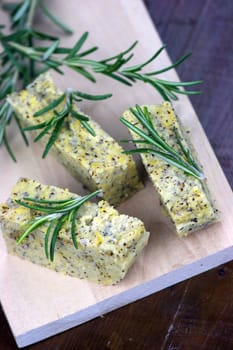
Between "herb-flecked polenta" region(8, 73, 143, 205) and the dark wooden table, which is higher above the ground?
"herb-flecked polenta" region(8, 73, 143, 205)

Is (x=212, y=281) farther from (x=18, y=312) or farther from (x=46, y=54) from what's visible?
(x=46, y=54)

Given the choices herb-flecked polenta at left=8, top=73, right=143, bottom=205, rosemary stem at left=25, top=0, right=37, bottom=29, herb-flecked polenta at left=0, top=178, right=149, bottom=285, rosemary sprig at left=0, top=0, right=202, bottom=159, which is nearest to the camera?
herb-flecked polenta at left=0, top=178, right=149, bottom=285

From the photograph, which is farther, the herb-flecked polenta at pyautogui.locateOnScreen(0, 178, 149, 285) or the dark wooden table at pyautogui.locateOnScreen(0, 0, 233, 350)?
the dark wooden table at pyautogui.locateOnScreen(0, 0, 233, 350)

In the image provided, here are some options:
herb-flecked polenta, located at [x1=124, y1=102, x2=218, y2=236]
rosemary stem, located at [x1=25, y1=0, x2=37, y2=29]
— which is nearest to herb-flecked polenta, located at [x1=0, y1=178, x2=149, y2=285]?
herb-flecked polenta, located at [x1=124, y1=102, x2=218, y2=236]

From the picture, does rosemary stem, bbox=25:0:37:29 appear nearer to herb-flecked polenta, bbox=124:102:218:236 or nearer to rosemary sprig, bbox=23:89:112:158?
rosemary sprig, bbox=23:89:112:158

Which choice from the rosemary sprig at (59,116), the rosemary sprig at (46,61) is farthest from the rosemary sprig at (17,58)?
the rosemary sprig at (59,116)

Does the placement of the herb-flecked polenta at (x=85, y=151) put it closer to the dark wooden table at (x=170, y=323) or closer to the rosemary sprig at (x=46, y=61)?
the rosemary sprig at (x=46, y=61)

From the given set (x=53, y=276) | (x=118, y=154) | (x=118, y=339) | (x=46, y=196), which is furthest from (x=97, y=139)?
(x=118, y=339)
